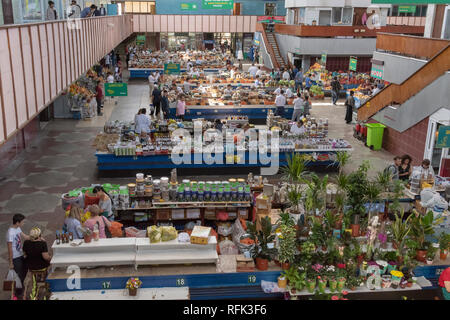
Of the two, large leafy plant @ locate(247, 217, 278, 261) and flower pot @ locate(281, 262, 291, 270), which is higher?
large leafy plant @ locate(247, 217, 278, 261)

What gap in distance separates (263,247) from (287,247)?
386mm

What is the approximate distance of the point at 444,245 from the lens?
705cm

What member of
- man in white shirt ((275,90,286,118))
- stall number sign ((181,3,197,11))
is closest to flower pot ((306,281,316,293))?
man in white shirt ((275,90,286,118))

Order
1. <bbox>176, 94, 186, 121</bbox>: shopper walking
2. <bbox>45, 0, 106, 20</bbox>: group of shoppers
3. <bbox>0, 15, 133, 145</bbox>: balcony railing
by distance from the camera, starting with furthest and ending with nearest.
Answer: <bbox>176, 94, 186, 121</bbox>: shopper walking
<bbox>45, 0, 106, 20</bbox>: group of shoppers
<bbox>0, 15, 133, 145</bbox>: balcony railing

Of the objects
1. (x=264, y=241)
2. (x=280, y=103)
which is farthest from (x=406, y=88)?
(x=264, y=241)

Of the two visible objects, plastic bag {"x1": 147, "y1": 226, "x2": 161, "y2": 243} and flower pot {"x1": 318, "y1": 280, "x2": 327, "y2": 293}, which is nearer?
flower pot {"x1": 318, "y1": 280, "x2": 327, "y2": 293}

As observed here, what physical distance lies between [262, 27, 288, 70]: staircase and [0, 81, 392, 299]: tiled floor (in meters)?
12.7

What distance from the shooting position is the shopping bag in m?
6.38

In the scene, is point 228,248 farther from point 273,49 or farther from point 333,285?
point 273,49

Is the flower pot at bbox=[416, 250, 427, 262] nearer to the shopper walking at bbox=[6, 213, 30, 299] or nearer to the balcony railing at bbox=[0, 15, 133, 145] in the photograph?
the shopper walking at bbox=[6, 213, 30, 299]

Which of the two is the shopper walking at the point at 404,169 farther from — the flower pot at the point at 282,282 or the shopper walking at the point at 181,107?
the shopper walking at the point at 181,107

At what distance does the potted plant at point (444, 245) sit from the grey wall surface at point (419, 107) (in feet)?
20.5

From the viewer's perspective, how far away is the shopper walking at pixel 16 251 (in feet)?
22.1

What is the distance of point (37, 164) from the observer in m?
13.6
